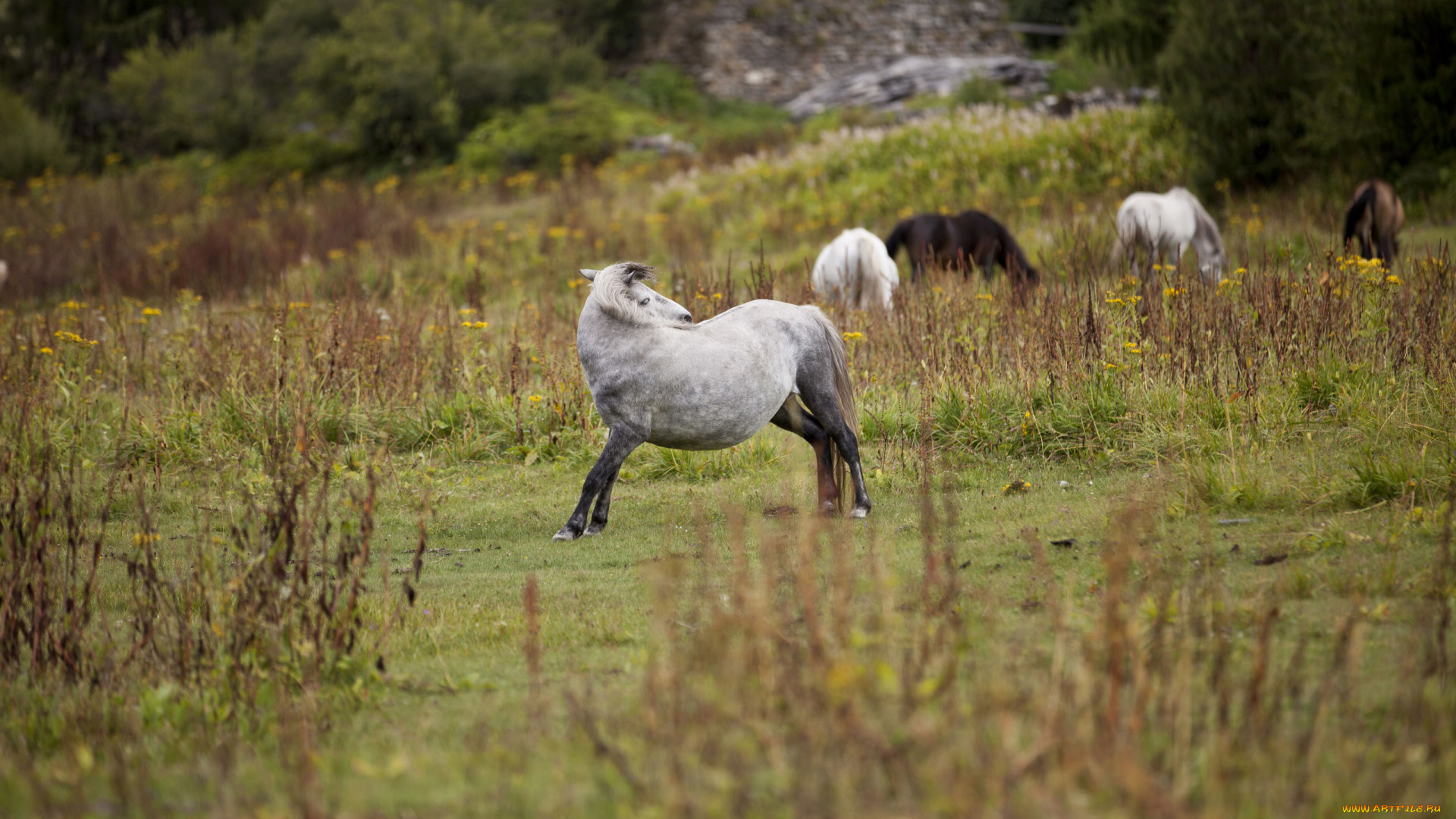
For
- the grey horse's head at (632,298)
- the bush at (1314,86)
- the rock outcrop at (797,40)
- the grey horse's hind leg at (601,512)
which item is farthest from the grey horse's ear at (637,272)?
the rock outcrop at (797,40)

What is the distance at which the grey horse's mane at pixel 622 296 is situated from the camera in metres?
5.68

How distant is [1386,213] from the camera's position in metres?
10.9

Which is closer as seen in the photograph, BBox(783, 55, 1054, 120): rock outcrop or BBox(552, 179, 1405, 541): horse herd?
BBox(552, 179, 1405, 541): horse herd

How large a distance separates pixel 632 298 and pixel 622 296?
0.07 meters

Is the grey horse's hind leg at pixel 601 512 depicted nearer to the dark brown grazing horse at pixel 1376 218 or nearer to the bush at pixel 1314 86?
the dark brown grazing horse at pixel 1376 218

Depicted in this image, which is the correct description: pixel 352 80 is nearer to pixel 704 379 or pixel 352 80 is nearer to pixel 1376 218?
pixel 1376 218

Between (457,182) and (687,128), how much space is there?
637 cm

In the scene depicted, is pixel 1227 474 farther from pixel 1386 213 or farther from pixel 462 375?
pixel 1386 213

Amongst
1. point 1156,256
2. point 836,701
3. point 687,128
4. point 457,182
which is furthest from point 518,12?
point 836,701

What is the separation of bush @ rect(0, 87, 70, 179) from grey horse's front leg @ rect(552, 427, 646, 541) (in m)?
29.2

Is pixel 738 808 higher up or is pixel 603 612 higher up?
pixel 738 808

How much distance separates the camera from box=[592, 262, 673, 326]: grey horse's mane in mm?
5684

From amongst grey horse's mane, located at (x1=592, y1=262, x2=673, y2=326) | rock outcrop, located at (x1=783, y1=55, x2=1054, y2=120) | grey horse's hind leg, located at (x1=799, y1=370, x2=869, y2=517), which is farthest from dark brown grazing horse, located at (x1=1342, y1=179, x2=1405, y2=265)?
rock outcrop, located at (x1=783, y1=55, x2=1054, y2=120)

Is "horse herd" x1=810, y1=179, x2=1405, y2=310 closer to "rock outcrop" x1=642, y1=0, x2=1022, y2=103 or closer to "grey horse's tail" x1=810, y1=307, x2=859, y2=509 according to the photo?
"grey horse's tail" x1=810, y1=307, x2=859, y2=509
